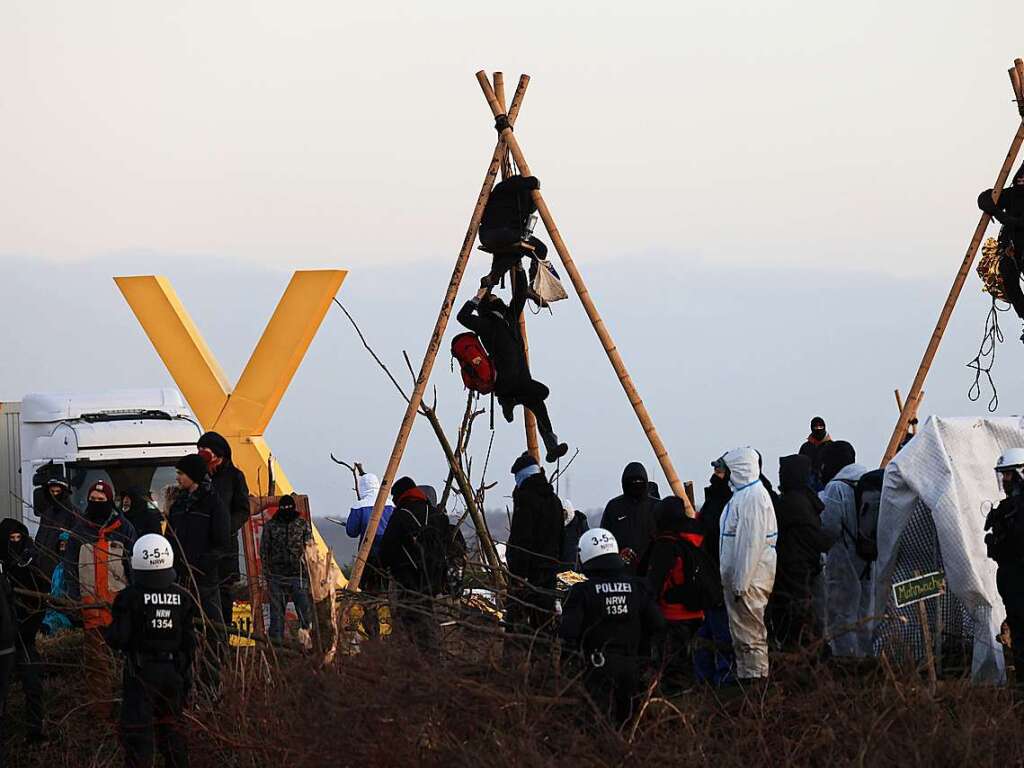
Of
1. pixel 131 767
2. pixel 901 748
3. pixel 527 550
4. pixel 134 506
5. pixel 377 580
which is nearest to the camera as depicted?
pixel 901 748

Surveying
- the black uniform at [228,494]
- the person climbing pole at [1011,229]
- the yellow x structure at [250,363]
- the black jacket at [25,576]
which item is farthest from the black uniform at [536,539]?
the yellow x structure at [250,363]

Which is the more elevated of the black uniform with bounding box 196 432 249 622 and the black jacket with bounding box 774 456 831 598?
the black uniform with bounding box 196 432 249 622

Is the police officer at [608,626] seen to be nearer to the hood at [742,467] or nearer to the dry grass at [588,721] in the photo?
the dry grass at [588,721]

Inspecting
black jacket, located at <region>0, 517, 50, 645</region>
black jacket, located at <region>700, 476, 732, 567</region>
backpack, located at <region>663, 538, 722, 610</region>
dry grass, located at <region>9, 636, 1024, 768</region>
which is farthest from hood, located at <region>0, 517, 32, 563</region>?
backpack, located at <region>663, 538, 722, 610</region>

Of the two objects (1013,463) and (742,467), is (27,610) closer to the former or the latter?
(742,467)

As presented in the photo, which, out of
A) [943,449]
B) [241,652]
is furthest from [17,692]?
[943,449]

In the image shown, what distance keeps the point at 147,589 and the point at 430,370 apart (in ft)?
9.44

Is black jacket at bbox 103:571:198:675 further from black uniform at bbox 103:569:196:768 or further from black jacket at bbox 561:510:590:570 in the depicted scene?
black jacket at bbox 561:510:590:570

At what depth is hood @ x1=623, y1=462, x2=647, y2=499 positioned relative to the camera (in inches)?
477

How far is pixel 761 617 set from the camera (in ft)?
34.8

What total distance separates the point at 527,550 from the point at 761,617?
1608 mm

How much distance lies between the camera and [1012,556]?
9922 millimetres

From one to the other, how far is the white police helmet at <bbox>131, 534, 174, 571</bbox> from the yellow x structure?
9107 millimetres

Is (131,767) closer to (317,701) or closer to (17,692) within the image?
(317,701)
